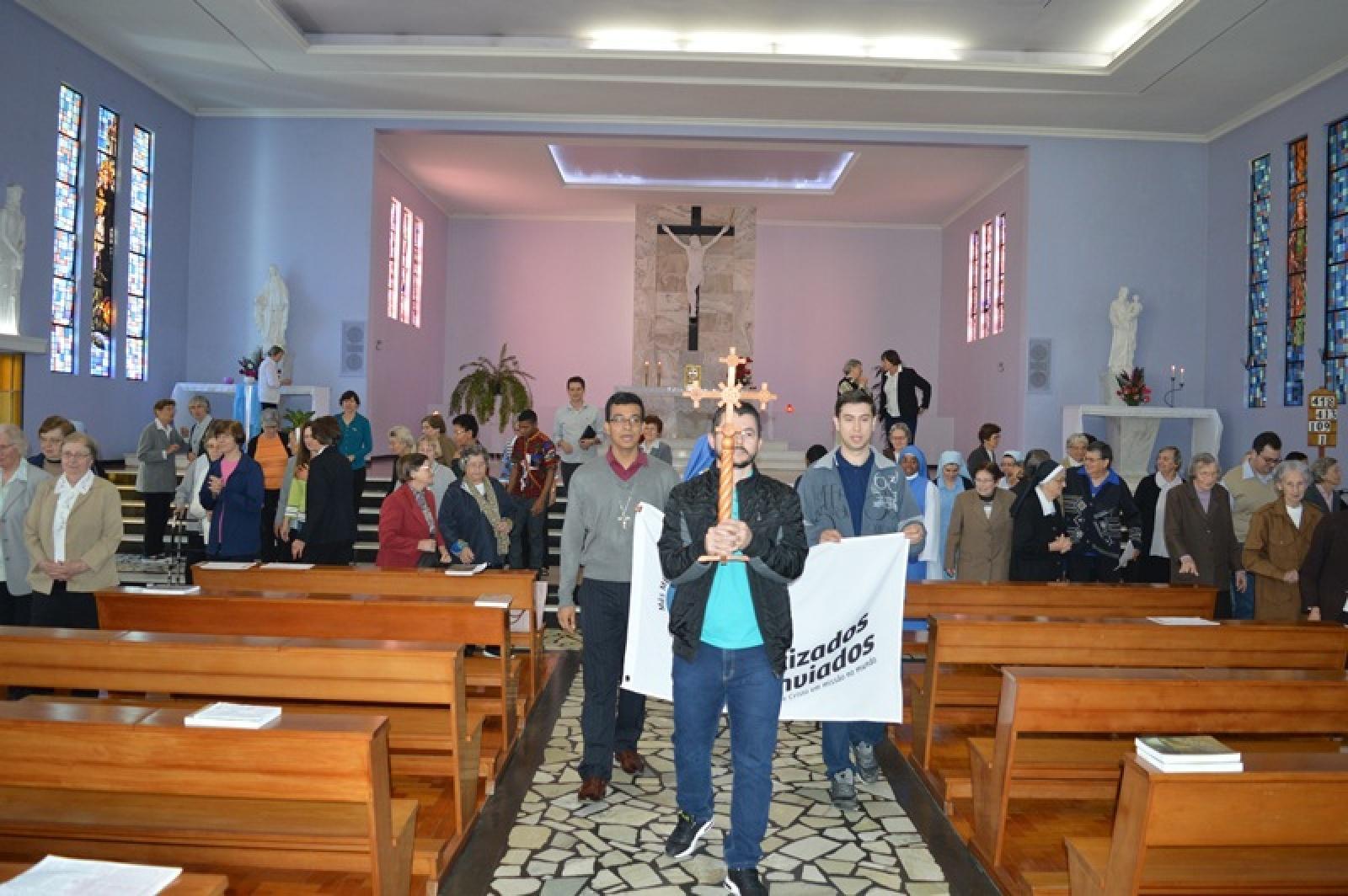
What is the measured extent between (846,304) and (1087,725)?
18.2 meters

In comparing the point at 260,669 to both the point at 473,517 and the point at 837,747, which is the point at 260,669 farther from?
the point at 473,517

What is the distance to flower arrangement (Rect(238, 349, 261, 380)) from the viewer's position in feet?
46.1

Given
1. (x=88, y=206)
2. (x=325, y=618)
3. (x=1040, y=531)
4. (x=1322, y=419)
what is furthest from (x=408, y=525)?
(x=88, y=206)

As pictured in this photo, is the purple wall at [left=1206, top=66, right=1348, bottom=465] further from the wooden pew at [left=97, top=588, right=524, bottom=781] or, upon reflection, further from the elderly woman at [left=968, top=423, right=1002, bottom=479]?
the wooden pew at [left=97, top=588, right=524, bottom=781]

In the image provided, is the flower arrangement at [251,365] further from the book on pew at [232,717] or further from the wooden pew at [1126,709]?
the wooden pew at [1126,709]

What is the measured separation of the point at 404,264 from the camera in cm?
1859

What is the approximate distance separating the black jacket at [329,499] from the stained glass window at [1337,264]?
10181 millimetres

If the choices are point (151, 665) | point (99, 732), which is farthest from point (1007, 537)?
point (99, 732)

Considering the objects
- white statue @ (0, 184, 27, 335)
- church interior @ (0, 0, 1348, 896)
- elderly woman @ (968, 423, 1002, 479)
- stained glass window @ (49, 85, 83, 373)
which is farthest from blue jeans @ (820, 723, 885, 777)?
stained glass window @ (49, 85, 83, 373)

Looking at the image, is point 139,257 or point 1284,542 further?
point 139,257

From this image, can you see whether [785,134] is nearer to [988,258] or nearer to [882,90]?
[882,90]

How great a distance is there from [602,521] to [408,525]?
2.75 meters

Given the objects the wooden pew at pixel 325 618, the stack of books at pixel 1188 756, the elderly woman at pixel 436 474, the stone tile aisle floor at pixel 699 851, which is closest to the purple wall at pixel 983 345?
the elderly woman at pixel 436 474

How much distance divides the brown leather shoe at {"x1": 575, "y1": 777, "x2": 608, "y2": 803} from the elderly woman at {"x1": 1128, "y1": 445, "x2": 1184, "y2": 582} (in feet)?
16.1
